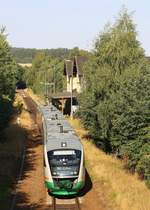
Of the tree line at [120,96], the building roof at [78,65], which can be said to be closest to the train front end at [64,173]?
the tree line at [120,96]

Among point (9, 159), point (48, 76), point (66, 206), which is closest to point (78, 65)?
point (9, 159)

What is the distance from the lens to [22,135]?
47.2 m

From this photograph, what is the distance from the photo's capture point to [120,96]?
30469 mm

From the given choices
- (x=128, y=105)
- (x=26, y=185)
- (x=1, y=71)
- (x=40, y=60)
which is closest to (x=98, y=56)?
(x=1, y=71)

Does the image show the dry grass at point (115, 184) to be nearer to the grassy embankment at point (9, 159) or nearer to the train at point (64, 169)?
the train at point (64, 169)

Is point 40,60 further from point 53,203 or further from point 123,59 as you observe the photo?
point 53,203

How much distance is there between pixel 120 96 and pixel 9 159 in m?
9.63

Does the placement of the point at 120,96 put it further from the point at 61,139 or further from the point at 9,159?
the point at 9,159

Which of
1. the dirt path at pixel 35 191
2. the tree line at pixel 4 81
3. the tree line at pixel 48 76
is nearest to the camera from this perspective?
the dirt path at pixel 35 191

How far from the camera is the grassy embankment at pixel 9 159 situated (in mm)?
25031

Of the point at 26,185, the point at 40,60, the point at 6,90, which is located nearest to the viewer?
the point at 26,185

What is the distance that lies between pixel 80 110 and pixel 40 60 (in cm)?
9848

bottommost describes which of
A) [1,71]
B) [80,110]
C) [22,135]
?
[22,135]

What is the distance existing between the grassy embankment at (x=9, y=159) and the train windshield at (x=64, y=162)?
9.65ft
